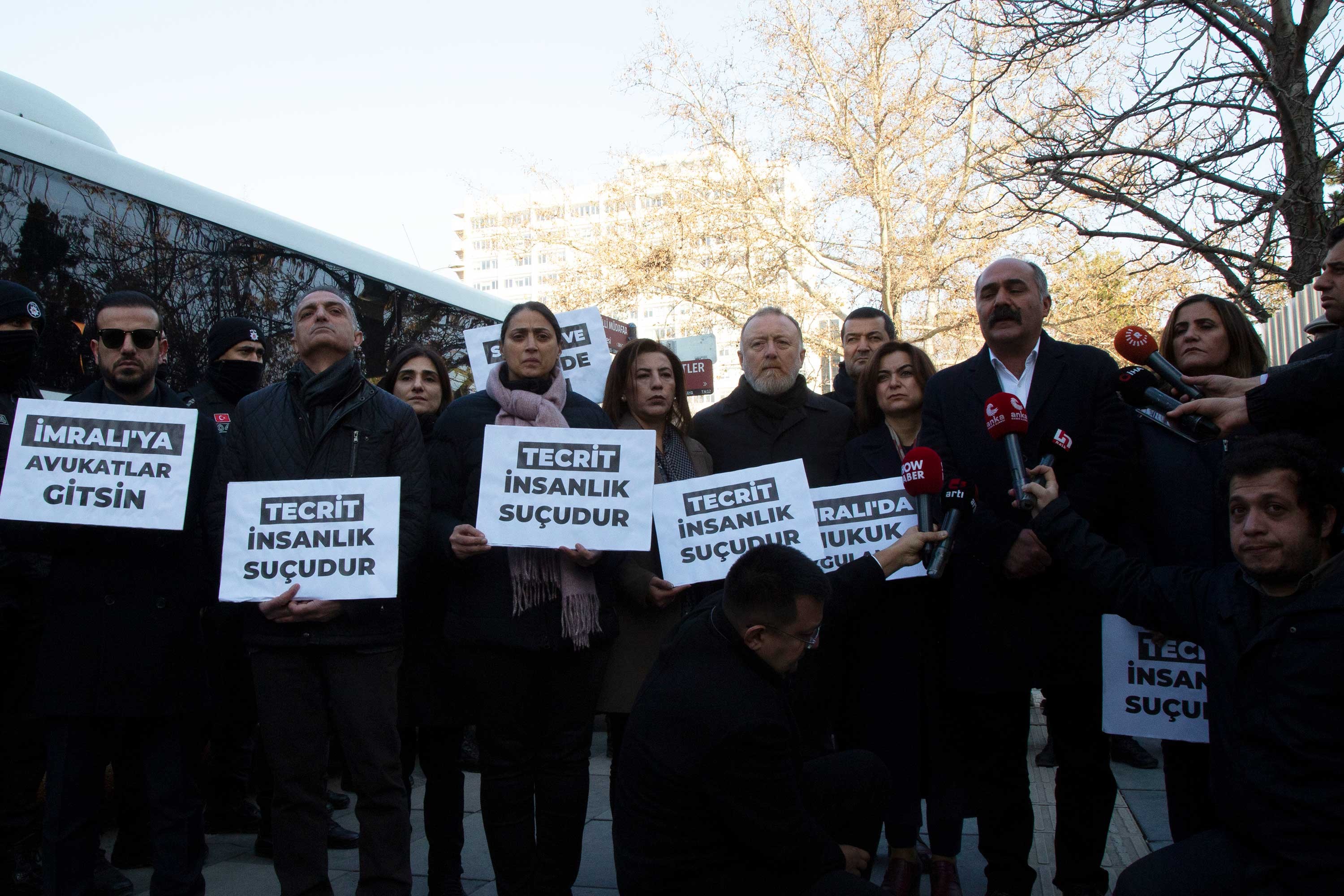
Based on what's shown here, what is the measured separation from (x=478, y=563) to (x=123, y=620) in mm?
1257

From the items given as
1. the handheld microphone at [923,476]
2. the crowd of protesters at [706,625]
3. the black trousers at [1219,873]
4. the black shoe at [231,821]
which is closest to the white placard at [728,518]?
the crowd of protesters at [706,625]

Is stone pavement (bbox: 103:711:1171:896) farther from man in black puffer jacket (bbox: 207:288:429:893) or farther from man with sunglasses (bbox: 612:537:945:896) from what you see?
man with sunglasses (bbox: 612:537:945:896)

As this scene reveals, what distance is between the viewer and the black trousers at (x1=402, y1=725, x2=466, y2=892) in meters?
4.32

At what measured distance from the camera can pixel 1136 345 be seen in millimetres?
3752

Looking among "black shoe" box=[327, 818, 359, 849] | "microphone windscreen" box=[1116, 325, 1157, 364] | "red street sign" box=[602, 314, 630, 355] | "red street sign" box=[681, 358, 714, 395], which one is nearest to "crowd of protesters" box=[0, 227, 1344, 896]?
"microphone windscreen" box=[1116, 325, 1157, 364]

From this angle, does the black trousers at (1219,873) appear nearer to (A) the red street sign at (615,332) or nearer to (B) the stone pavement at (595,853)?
(B) the stone pavement at (595,853)

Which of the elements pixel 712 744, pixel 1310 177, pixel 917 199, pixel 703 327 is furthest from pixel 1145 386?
pixel 703 327

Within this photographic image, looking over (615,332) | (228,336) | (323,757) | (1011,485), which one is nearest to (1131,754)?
(1011,485)

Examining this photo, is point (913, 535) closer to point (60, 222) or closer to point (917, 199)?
point (60, 222)

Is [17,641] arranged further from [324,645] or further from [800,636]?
[800,636]

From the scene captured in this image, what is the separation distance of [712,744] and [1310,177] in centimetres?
747

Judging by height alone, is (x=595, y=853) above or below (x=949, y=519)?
below

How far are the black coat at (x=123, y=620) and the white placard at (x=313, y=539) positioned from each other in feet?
1.05

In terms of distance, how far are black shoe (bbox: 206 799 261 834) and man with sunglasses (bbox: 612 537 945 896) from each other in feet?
10.4
